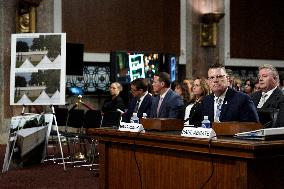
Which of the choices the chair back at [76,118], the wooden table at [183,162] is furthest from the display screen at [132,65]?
the wooden table at [183,162]

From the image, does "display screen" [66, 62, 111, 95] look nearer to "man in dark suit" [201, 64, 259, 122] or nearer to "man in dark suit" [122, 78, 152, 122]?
"man in dark suit" [122, 78, 152, 122]

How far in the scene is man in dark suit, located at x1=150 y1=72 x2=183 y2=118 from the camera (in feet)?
22.8

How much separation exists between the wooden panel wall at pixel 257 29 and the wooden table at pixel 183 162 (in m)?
10.9

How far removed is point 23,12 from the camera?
1180 centimetres

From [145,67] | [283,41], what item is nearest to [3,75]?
[145,67]

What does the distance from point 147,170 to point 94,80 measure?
875cm

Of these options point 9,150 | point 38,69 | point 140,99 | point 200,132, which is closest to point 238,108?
point 200,132

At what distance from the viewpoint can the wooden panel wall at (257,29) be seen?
15.4 metres

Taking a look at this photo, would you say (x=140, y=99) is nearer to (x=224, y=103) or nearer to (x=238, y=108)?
(x=224, y=103)

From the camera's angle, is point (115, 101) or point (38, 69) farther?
point (115, 101)

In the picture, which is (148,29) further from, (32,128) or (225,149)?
(225,149)

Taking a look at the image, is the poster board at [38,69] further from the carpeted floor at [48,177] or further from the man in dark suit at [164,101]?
the man in dark suit at [164,101]

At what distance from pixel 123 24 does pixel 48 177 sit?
21.3 ft

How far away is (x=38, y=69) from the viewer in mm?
8156
